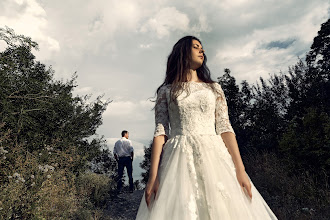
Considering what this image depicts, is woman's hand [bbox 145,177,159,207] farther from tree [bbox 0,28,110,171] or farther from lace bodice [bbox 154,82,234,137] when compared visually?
tree [bbox 0,28,110,171]

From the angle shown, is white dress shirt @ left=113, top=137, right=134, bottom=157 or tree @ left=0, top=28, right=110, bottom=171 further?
white dress shirt @ left=113, top=137, right=134, bottom=157

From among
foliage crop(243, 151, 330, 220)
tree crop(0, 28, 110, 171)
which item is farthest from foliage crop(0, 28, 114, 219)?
foliage crop(243, 151, 330, 220)

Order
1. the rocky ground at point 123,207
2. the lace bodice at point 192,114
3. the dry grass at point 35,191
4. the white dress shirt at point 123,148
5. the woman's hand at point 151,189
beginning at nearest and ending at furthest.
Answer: the woman's hand at point 151,189 < the lace bodice at point 192,114 < the dry grass at point 35,191 < the rocky ground at point 123,207 < the white dress shirt at point 123,148

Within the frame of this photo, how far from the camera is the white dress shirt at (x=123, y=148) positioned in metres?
9.11

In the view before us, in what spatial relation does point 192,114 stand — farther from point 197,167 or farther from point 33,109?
point 33,109

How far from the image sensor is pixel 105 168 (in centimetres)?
1498

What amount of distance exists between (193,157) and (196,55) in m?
0.93

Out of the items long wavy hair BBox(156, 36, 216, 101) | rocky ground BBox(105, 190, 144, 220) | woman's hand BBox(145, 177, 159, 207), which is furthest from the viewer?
rocky ground BBox(105, 190, 144, 220)

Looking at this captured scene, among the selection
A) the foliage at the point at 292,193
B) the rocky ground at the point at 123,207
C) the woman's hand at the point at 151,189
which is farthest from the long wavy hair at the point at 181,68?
the rocky ground at the point at 123,207

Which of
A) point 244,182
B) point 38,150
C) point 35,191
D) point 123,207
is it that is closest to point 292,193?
point 123,207

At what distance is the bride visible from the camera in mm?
1659

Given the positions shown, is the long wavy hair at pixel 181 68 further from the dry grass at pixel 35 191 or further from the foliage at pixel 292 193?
the foliage at pixel 292 193

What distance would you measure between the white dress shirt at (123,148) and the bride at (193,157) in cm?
706

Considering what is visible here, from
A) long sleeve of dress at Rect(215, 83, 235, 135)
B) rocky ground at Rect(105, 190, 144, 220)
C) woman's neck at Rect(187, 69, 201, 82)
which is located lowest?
rocky ground at Rect(105, 190, 144, 220)
